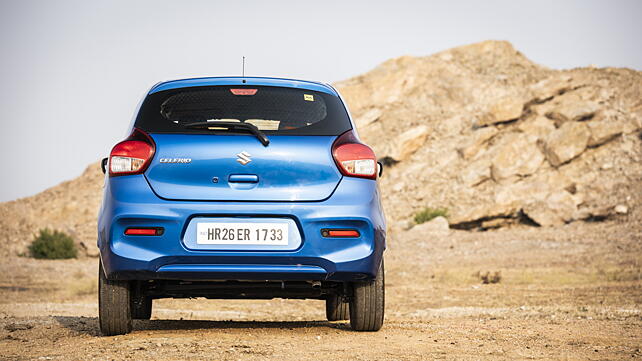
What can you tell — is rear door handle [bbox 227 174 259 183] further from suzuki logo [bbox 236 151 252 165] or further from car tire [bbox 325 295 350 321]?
car tire [bbox 325 295 350 321]

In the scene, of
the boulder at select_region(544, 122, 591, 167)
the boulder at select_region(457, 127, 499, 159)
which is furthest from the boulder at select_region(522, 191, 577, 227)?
the boulder at select_region(457, 127, 499, 159)

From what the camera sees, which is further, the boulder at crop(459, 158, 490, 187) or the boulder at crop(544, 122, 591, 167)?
the boulder at crop(459, 158, 490, 187)

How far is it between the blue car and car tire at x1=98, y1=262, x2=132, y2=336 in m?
0.01

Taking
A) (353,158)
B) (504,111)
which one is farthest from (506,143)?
(353,158)

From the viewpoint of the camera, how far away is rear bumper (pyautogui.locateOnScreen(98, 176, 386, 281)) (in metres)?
5.57

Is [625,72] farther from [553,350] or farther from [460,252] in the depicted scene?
[553,350]

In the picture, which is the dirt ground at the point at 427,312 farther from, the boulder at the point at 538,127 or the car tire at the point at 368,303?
the boulder at the point at 538,127

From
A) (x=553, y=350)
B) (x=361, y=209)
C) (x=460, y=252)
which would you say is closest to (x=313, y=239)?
(x=361, y=209)

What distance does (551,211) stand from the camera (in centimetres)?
2994

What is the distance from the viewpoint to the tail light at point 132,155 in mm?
5676

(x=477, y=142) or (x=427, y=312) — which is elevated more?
(x=427, y=312)

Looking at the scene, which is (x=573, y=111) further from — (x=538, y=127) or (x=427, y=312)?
(x=427, y=312)

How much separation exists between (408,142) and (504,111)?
16.4ft

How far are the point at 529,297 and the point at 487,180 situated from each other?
2159cm
